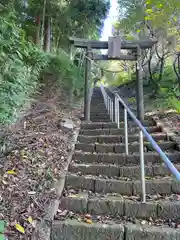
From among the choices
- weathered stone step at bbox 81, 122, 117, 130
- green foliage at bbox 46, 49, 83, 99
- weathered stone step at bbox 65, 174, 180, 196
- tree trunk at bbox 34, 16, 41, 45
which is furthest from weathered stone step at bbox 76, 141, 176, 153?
tree trunk at bbox 34, 16, 41, 45

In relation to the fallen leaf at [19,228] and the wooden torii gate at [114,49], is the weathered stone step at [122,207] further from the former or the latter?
the wooden torii gate at [114,49]

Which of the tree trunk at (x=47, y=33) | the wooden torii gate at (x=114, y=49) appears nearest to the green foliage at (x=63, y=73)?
the wooden torii gate at (x=114, y=49)

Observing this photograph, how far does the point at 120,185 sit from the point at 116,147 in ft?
4.11

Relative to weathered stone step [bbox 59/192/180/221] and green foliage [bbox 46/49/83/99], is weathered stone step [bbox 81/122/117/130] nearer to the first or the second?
green foliage [bbox 46/49/83/99]

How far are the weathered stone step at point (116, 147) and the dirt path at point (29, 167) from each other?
32 centimetres

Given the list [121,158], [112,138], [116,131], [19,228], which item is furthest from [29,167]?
[116,131]

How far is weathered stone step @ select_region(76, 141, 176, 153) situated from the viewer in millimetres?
4111

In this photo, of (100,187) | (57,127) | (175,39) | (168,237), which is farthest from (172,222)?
(175,39)

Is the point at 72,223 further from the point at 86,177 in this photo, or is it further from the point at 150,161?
the point at 150,161

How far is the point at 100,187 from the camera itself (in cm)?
303

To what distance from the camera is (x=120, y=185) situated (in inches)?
118

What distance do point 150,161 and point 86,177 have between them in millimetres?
1160

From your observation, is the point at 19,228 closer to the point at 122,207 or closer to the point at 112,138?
the point at 122,207

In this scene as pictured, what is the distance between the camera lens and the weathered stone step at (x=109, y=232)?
7.24 feet
